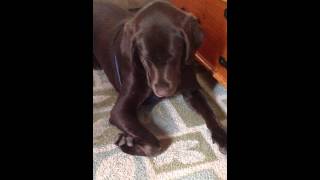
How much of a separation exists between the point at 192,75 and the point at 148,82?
0.18 meters

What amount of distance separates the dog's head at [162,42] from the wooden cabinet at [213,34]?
0.51 feet

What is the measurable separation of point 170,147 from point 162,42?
0.29 meters

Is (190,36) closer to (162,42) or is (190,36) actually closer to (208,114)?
(162,42)

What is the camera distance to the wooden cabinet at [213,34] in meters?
1.01

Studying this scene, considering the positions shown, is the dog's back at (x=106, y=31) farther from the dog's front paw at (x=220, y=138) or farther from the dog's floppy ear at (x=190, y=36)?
the dog's front paw at (x=220, y=138)

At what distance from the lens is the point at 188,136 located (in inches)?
37.7

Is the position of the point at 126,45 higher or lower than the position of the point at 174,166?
higher

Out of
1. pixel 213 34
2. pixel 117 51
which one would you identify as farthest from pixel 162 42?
pixel 213 34

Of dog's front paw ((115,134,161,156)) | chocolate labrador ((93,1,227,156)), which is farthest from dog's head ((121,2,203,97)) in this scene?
dog's front paw ((115,134,161,156))

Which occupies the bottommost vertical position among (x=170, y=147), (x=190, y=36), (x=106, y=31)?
(x=170, y=147)

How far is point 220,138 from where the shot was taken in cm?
92
